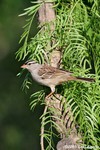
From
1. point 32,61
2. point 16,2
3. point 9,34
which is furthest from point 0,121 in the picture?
point 32,61

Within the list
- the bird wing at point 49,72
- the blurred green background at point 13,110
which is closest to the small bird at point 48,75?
the bird wing at point 49,72

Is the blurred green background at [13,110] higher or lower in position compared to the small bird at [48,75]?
lower

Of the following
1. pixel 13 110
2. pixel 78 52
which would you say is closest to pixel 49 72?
pixel 78 52

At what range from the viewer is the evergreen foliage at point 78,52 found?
123 inches

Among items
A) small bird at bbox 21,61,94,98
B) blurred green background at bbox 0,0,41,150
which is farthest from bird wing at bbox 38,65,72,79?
blurred green background at bbox 0,0,41,150

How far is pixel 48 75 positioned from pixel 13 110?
421cm

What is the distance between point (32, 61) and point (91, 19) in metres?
0.39

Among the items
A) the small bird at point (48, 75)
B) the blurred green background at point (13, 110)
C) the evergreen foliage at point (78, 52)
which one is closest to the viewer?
the evergreen foliage at point (78, 52)

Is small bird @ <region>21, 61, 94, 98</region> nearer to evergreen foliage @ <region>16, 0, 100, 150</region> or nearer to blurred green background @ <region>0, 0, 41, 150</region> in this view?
evergreen foliage @ <region>16, 0, 100, 150</region>

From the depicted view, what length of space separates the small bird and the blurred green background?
3824 mm

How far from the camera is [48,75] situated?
150 inches

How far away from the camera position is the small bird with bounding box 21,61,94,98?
3246 millimetres

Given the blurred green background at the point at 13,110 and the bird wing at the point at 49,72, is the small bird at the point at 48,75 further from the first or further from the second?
the blurred green background at the point at 13,110

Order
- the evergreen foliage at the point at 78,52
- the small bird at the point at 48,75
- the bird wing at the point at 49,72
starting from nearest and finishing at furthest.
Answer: the evergreen foliage at the point at 78,52
the small bird at the point at 48,75
the bird wing at the point at 49,72
